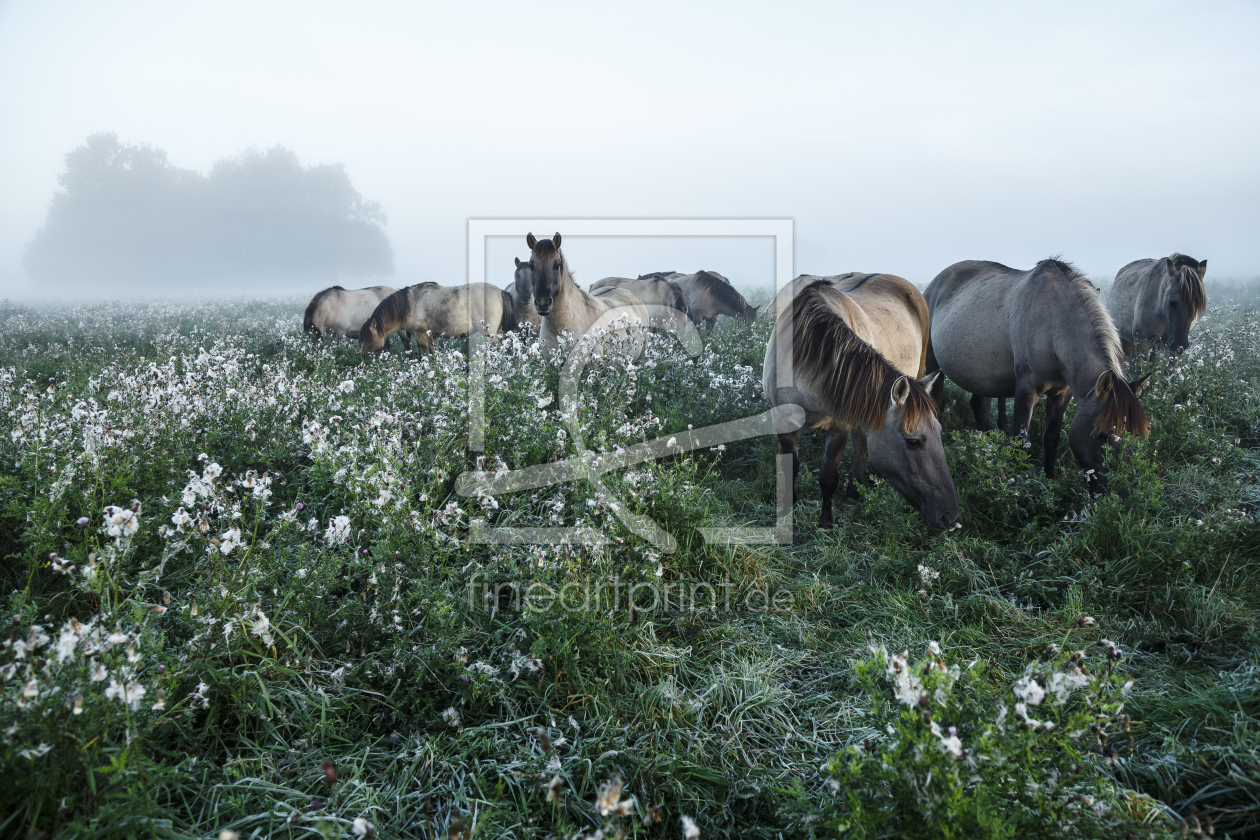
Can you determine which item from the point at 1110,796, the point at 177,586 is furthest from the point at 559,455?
the point at 1110,796

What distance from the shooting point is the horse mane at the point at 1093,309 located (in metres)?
5.34

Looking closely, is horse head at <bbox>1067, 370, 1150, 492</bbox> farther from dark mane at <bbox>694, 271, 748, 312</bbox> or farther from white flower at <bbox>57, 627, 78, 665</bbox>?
dark mane at <bbox>694, 271, 748, 312</bbox>

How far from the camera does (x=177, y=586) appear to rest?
3.40m

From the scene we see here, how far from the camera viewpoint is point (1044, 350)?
19.6ft

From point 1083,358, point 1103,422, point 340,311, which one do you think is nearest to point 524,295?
point 340,311

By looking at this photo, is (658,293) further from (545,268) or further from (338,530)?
(338,530)

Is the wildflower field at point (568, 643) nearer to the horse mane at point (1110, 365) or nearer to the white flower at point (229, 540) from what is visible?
the white flower at point (229, 540)

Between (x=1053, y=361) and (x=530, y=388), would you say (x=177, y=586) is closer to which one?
(x=530, y=388)

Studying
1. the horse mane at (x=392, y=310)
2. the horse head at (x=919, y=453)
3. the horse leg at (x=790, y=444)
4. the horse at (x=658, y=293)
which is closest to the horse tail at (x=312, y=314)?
the horse mane at (x=392, y=310)

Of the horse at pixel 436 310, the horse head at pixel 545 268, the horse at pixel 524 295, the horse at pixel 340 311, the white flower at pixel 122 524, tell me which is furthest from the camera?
the horse at pixel 340 311

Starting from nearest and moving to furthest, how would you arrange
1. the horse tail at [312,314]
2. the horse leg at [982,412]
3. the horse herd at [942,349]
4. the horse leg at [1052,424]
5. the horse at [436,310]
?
the horse herd at [942,349]
the horse leg at [1052,424]
the horse leg at [982,412]
the horse at [436,310]
the horse tail at [312,314]

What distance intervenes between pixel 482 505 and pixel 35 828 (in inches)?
84.6

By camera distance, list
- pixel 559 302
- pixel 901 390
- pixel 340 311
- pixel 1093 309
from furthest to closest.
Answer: pixel 340 311
pixel 559 302
pixel 1093 309
pixel 901 390

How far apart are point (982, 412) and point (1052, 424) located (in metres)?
2.11
